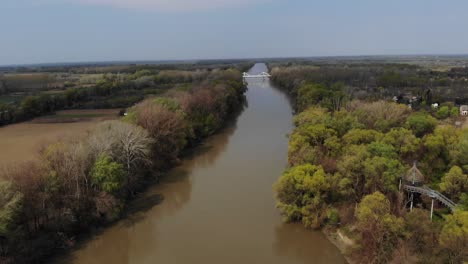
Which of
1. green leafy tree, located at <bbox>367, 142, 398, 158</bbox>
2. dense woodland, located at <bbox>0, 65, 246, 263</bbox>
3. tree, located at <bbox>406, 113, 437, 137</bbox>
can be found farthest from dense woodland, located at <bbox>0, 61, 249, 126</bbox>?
green leafy tree, located at <bbox>367, 142, 398, 158</bbox>

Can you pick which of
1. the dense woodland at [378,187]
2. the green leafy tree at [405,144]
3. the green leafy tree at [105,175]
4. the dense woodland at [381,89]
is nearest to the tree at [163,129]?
the green leafy tree at [105,175]

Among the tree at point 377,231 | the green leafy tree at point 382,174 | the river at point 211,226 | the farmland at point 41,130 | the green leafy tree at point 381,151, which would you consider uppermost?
the green leafy tree at point 381,151

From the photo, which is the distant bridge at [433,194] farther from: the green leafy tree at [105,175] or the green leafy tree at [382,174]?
the green leafy tree at [105,175]

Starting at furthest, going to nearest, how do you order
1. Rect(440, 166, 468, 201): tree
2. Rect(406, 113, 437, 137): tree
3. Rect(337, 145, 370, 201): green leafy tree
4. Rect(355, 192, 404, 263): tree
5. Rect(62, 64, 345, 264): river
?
Rect(406, 113, 437, 137): tree
Rect(337, 145, 370, 201): green leafy tree
Rect(440, 166, 468, 201): tree
Rect(62, 64, 345, 264): river
Rect(355, 192, 404, 263): tree

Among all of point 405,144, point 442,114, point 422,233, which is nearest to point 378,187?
point 422,233

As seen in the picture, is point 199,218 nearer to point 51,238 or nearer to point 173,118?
point 51,238

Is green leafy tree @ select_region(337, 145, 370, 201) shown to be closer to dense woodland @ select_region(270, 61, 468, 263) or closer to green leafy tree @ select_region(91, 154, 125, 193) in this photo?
dense woodland @ select_region(270, 61, 468, 263)
